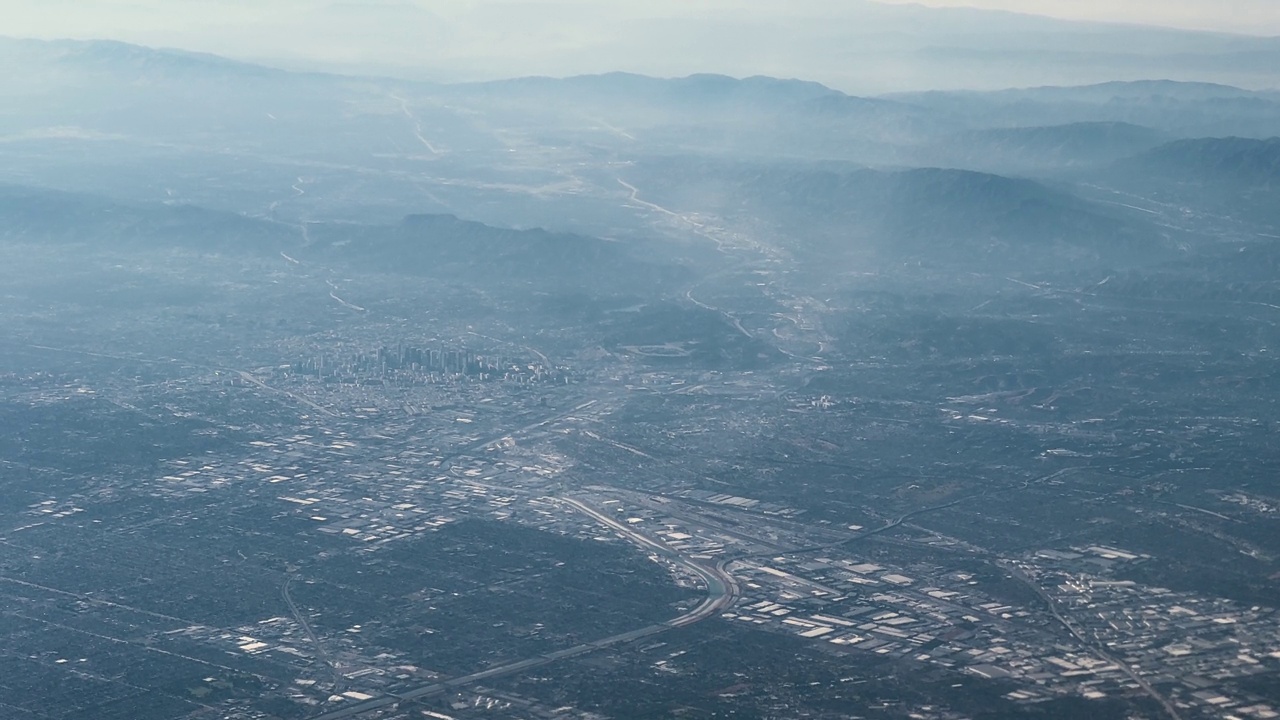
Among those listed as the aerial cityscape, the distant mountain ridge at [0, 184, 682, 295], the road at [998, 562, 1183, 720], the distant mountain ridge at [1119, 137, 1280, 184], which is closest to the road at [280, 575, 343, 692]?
the aerial cityscape

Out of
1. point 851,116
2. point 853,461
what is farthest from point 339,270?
point 851,116

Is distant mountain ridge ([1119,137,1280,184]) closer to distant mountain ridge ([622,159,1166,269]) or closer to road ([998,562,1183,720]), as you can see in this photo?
distant mountain ridge ([622,159,1166,269])

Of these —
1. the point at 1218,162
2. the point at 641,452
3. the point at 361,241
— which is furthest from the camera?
the point at 1218,162

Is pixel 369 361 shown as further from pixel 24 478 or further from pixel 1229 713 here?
pixel 1229 713

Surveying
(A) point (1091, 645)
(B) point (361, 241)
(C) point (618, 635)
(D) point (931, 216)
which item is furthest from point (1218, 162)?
(C) point (618, 635)

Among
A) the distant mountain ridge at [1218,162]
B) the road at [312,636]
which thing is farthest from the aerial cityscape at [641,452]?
the distant mountain ridge at [1218,162]

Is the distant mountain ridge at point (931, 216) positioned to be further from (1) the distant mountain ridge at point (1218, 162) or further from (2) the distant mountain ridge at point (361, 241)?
(1) the distant mountain ridge at point (1218, 162)

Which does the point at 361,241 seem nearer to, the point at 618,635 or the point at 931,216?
the point at 931,216

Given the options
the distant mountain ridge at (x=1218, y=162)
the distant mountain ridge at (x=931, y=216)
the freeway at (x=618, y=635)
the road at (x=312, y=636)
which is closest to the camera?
the freeway at (x=618, y=635)
